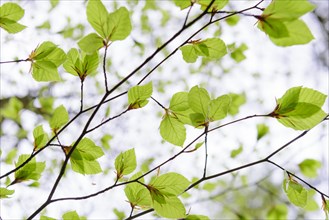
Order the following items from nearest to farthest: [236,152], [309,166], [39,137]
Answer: [39,137] < [309,166] < [236,152]

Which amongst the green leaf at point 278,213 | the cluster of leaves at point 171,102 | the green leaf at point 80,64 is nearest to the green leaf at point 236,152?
the green leaf at point 278,213

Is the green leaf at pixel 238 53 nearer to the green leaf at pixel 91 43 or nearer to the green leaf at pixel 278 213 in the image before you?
the green leaf at pixel 278 213

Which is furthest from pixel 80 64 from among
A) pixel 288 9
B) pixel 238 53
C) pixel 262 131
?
pixel 238 53

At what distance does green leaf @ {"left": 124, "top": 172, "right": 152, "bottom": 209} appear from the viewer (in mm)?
554

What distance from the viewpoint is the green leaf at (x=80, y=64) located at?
532mm

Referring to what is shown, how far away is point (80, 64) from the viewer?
0.54 m

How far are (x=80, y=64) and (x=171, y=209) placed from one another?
0.25 m

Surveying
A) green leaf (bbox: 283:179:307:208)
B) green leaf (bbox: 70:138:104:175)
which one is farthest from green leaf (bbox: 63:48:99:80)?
green leaf (bbox: 283:179:307:208)

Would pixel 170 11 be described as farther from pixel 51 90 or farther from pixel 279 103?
pixel 279 103

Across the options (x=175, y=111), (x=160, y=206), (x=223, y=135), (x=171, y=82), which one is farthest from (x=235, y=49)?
(x=171, y=82)

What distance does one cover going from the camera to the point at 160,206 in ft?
1.70

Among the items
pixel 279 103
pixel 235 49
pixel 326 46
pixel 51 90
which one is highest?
pixel 326 46

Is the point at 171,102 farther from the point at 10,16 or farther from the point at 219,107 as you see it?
the point at 10,16

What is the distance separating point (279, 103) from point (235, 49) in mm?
758
